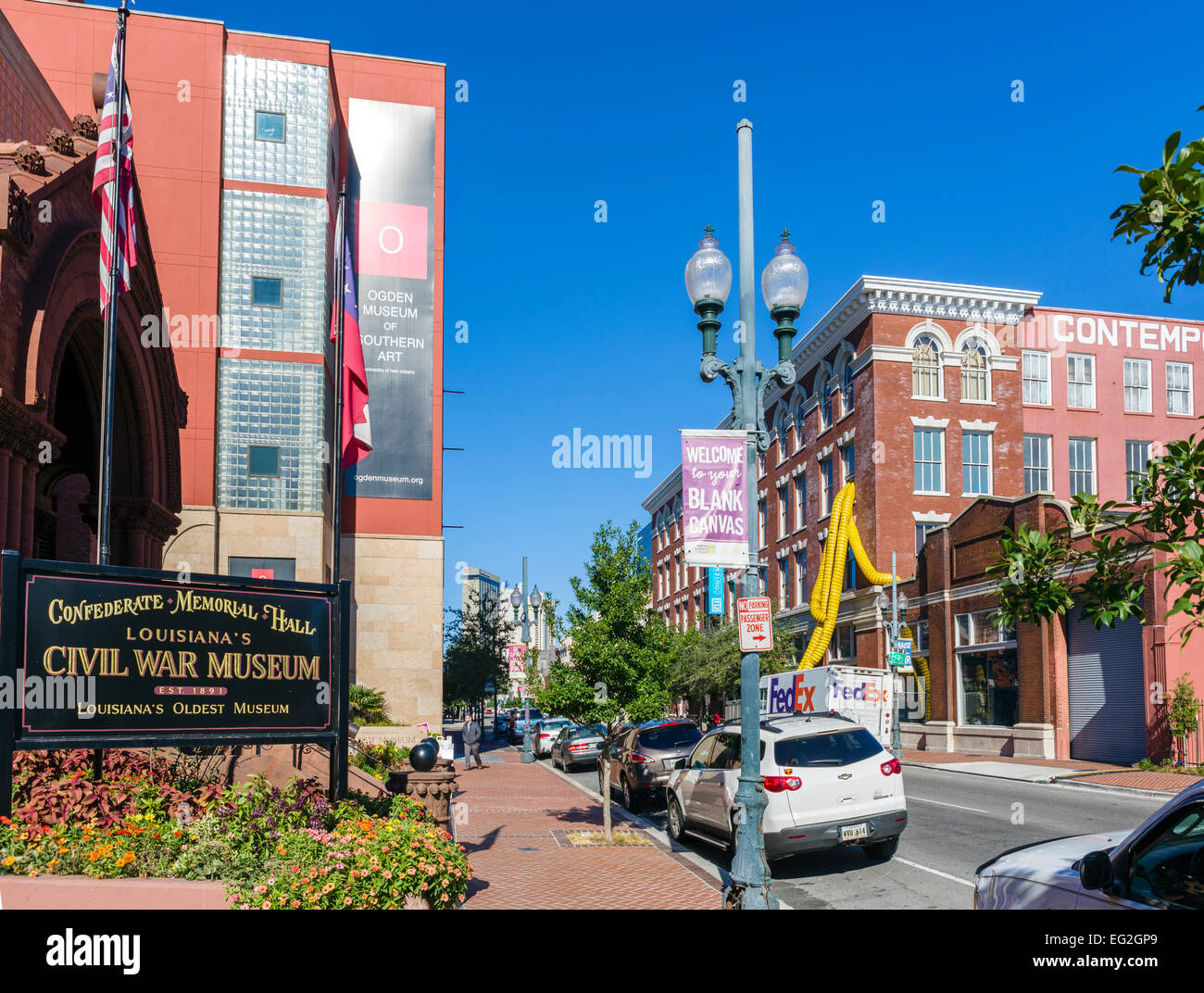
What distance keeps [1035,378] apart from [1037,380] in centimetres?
13

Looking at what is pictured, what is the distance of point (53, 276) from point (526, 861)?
10609 millimetres

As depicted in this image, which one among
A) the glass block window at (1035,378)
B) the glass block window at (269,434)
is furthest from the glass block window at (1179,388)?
the glass block window at (269,434)

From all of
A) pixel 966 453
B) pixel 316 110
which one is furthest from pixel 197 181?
pixel 966 453

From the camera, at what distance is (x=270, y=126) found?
100ft

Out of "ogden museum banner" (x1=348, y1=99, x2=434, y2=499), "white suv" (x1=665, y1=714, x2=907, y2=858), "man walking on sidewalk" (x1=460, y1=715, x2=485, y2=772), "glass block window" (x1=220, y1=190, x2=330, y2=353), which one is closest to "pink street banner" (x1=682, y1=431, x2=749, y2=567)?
"white suv" (x1=665, y1=714, x2=907, y2=858)

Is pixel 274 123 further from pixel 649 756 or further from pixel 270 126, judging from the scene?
pixel 649 756

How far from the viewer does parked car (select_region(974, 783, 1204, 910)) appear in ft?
15.8

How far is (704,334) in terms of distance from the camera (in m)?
11.4

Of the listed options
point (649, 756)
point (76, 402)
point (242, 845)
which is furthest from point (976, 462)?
point (242, 845)

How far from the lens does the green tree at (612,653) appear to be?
17891 mm

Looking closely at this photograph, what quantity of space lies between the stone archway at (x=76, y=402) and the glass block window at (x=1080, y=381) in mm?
42062

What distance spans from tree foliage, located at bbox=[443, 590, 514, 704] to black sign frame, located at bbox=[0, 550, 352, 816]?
135ft

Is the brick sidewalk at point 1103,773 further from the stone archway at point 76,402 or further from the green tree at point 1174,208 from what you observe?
the stone archway at point 76,402
